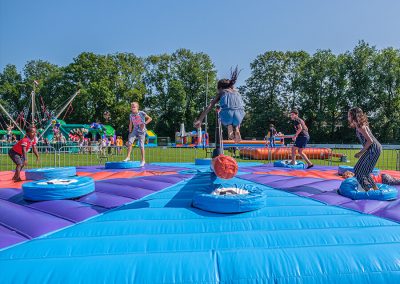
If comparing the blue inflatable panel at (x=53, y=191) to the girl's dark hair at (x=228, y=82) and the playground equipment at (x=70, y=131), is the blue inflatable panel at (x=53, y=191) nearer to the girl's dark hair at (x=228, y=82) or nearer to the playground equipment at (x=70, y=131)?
the girl's dark hair at (x=228, y=82)

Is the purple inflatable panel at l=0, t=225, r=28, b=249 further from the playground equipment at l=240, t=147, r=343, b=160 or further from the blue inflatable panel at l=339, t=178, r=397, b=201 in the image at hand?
the playground equipment at l=240, t=147, r=343, b=160

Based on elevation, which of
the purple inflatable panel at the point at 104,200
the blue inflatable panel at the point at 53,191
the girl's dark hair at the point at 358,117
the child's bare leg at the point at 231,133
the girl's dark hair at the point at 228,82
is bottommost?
the purple inflatable panel at the point at 104,200

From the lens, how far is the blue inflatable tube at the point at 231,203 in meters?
2.95

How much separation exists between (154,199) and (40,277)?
4.99 feet

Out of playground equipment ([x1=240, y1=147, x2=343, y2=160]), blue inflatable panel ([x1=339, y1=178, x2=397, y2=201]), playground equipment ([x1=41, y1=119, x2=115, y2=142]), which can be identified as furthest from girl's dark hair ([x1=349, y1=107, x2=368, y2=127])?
playground equipment ([x1=41, y1=119, x2=115, y2=142])

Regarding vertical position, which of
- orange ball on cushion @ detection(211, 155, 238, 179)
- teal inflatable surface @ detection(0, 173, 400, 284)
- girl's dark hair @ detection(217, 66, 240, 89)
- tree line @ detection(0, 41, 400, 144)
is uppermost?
tree line @ detection(0, 41, 400, 144)

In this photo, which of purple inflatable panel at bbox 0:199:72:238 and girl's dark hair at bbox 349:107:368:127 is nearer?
purple inflatable panel at bbox 0:199:72:238

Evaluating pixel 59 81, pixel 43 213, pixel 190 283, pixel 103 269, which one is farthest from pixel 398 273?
pixel 59 81

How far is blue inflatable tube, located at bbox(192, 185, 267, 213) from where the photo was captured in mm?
2949

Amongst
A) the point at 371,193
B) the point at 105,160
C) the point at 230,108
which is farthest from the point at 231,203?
the point at 105,160

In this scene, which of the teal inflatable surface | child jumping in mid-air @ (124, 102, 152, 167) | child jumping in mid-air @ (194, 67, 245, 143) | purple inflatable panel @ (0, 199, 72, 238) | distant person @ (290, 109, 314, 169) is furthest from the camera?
distant person @ (290, 109, 314, 169)

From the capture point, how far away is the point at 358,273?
7.20ft

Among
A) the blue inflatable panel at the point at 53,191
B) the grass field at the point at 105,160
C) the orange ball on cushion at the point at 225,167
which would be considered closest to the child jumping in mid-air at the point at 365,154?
the orange ball on cushion at the point at 225,167

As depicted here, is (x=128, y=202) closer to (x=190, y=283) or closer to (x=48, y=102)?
(x=190, y=283)
